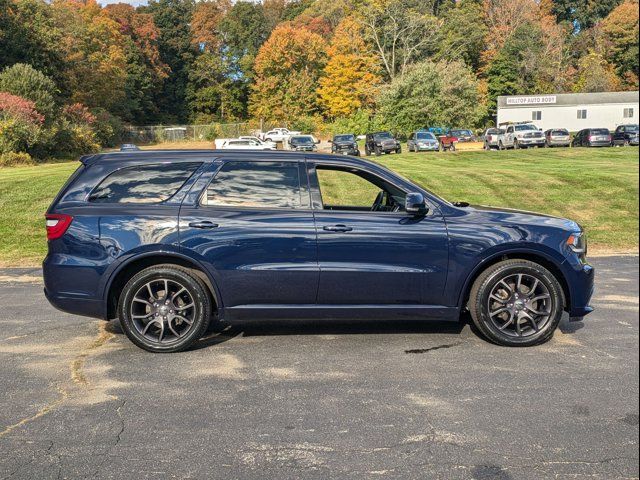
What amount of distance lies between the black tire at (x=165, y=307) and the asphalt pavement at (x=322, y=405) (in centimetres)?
15

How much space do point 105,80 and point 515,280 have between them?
71210 mm

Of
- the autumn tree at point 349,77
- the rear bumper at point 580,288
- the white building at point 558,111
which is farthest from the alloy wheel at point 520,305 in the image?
the autumn tree at point 349,77

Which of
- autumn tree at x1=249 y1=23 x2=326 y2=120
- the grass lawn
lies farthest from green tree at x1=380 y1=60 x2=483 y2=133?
the grass lawn

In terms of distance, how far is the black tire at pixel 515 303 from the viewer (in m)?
5.73

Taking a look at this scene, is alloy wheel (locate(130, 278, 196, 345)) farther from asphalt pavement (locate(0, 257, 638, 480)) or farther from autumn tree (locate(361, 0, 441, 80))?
autumn tree (locate(361, 0, 441, 80))

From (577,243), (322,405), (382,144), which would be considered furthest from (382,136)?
(322,405)

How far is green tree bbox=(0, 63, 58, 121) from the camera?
44781 millimetres

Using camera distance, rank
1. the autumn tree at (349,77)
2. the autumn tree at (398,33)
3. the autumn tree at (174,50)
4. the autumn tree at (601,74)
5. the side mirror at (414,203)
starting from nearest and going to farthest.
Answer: the autumn tree at (601,74)
the side mirror at (414,203)
the autumn tree at (349,77)
the autumn tree at (398,33)
the autumn tree at (174,50)

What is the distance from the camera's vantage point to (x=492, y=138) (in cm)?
4316

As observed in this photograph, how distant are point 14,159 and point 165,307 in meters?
35.1

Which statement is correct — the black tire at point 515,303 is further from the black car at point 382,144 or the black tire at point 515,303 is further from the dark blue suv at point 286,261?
the black car at point 382,144

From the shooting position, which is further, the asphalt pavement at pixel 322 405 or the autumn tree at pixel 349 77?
the autumn tree at pixel 349 77

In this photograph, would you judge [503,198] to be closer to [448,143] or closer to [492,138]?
[448,143]

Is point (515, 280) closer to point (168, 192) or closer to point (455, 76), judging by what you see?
point (168, 192)
